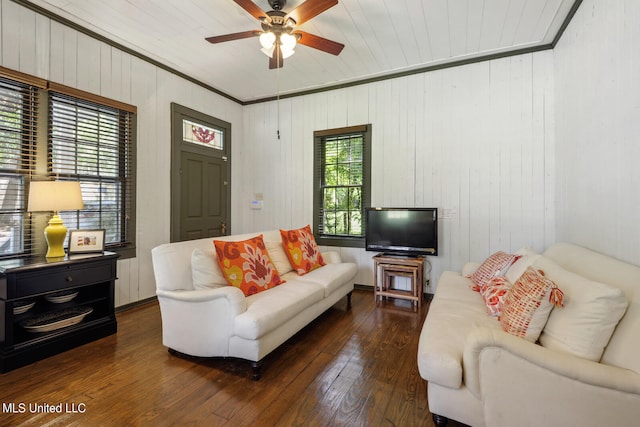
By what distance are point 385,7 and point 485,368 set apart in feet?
9.29

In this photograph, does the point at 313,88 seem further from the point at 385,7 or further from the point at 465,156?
the point at 465,156

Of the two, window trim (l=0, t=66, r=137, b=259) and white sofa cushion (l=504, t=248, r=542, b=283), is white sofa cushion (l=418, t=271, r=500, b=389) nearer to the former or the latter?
white sofa cushion (l=504, t=248, r=542, b=283)

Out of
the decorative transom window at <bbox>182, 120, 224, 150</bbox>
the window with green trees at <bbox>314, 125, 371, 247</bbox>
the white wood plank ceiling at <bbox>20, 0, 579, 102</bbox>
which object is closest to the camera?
the white wood plank ceiling at <bbox>20, 0, 579, 102</bbox>

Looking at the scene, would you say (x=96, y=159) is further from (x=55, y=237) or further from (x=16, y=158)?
(x=55, y=237)

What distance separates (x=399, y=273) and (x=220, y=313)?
2267mm

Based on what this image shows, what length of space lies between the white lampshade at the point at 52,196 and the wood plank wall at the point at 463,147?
9.16ft

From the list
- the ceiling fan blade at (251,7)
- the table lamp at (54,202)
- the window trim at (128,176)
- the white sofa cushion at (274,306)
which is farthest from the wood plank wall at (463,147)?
the table lamp at (54,202)

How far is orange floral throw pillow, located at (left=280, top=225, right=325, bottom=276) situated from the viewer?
3.17m

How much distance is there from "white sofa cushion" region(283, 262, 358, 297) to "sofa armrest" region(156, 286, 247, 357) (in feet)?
3.03

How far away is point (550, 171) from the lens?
10.5 ft

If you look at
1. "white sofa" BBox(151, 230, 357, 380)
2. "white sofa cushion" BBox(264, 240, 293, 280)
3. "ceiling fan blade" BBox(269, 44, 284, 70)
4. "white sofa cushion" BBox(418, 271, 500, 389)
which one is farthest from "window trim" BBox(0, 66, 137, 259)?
"white sofa cushion" BBox(418, 271, 500, 389)

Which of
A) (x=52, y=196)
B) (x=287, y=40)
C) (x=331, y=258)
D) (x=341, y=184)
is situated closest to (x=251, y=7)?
(x=287, y=40)

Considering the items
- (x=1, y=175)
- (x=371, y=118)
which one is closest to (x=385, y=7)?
(x=371, y=118)

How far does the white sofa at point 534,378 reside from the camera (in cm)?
117
